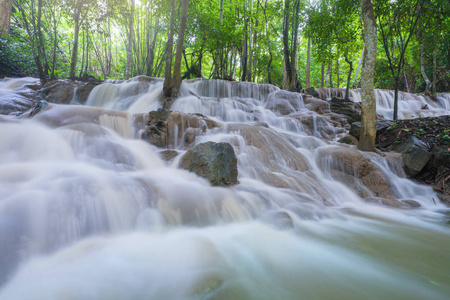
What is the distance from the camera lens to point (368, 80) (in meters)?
6.27

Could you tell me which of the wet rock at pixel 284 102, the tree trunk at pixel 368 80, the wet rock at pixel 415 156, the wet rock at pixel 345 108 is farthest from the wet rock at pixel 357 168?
the wet rock at pixel 345 108

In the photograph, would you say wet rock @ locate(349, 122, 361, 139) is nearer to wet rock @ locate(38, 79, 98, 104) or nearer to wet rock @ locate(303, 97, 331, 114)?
wet rock @ locate(303, 97, 331, 114)

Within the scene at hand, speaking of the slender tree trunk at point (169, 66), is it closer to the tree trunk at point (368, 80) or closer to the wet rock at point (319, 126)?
the wet rock at point (319, 126)

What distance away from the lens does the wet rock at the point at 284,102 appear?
1001 cm

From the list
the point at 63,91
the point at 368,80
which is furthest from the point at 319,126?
the point at 63,91

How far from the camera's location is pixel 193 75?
50.1 ft

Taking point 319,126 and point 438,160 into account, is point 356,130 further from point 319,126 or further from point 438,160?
point 438,160

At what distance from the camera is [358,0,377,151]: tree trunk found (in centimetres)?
613

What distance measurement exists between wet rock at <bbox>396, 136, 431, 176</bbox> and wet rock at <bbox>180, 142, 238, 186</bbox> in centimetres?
436

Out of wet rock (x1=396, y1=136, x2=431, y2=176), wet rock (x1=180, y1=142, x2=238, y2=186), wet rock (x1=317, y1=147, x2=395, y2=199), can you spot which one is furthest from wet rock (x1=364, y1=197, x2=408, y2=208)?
wet rock (x1=180, y1=142, x2=238, y2=186)

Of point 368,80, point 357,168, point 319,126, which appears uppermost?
point 368,80

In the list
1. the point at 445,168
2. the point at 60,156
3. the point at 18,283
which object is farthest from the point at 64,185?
the point at 445,168

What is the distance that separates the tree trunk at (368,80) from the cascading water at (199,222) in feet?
1.84

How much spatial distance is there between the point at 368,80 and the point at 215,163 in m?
4.70
